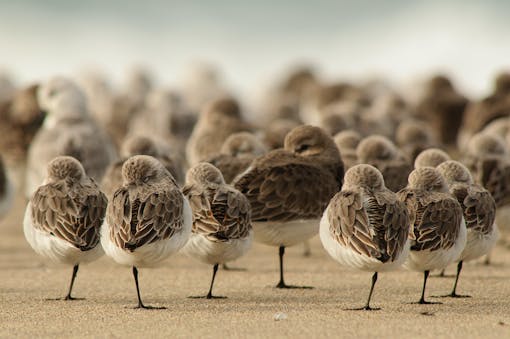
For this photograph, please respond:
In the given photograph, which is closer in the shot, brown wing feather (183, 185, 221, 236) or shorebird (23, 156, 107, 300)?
shorebird (23, 156, 107, 300)

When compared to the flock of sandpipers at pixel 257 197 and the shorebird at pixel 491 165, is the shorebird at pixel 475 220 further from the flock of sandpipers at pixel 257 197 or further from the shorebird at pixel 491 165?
the shorebird at pixel 491 165

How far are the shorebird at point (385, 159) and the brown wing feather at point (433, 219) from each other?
234 centimetres

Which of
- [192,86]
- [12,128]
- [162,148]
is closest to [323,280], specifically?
[162,148]

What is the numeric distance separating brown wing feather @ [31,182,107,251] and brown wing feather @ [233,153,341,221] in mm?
1554

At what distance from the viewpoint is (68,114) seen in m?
13.6

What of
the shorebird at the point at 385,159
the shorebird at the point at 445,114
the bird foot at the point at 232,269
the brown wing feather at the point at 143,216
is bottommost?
the shorebird at the point at 445,114

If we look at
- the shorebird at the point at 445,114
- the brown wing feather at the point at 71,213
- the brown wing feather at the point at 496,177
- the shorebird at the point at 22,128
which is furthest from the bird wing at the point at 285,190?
the shorebird at the point at 445,114

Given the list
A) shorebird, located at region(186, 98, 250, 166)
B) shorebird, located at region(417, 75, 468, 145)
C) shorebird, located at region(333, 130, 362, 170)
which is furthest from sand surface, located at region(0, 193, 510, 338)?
shorebird, located at region(417, 75, 468, 145)

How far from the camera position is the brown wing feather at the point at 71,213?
7918 mm

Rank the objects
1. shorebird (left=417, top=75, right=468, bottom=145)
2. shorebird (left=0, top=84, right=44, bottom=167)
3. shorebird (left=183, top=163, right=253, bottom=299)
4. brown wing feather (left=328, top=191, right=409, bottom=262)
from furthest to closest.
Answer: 1. shorebird (left=417, top=75, right=468, bottom=145)
2. shorebird (left=0, top=84, right=44, bottom=167)
3. shorebird (left=183, top=163, right=253, bottom=299)
4. brown wing feather (left=328, top=191, right=409, bottom=262)

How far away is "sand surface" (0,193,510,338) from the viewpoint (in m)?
7.01

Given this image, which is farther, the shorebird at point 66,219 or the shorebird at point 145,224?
the shorebird at point 66,219

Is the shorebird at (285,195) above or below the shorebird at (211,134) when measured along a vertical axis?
above

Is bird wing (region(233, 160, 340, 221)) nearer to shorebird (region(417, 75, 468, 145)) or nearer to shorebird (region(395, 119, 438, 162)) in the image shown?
shorebird (region(395, 119, 438, 162))
